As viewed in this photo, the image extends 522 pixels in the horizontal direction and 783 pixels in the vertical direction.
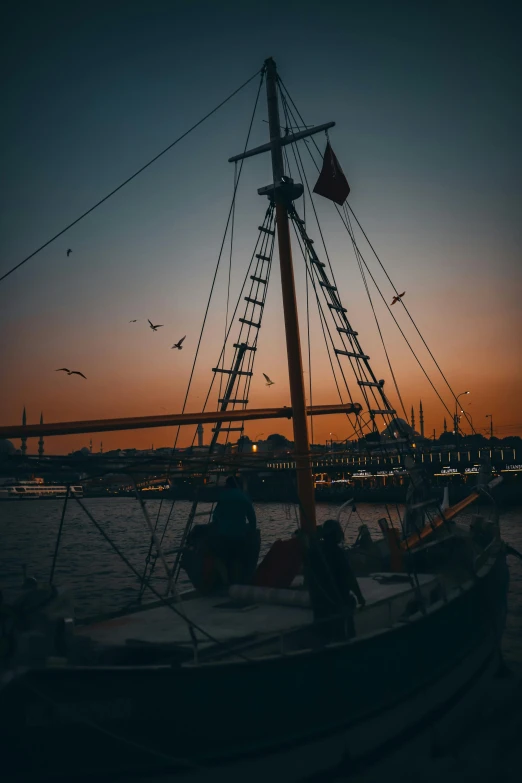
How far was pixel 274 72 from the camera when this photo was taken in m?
14.7

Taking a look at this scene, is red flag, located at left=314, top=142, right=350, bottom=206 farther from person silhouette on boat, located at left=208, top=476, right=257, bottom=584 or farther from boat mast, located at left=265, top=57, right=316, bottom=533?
person silhouette on boat, located at left=208, top=476, right=257, bottom=584

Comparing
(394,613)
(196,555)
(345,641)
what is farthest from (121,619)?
(394,613)

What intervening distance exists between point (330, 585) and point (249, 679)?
1.86 metres

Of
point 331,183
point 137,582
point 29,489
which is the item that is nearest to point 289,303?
point 331,183

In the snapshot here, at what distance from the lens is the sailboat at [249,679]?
6520mm

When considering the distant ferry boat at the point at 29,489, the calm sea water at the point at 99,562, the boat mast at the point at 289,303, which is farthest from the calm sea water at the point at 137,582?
the distant ferry boat at the point at 29,489

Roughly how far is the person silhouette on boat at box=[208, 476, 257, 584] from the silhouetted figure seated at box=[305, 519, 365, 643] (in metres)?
2.54

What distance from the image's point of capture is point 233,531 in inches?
430

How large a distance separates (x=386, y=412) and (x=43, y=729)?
11.6 metres

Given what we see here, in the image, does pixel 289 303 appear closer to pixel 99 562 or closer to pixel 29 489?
pixel 99 562

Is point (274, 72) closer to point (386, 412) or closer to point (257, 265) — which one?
point (257, 265)

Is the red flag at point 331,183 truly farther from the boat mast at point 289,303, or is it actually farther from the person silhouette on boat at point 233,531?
the person silhouette on boat at point 233,531

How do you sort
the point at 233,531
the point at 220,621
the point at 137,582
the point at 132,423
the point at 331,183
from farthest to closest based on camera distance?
the point at 137,582 < the point at 331,183 < the point at 233,531 < the point at 132,423 < the point at 220,621

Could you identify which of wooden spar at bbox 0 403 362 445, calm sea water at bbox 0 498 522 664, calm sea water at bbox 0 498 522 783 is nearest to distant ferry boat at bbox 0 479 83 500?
wooden spar at bbox 0 403 362 445
